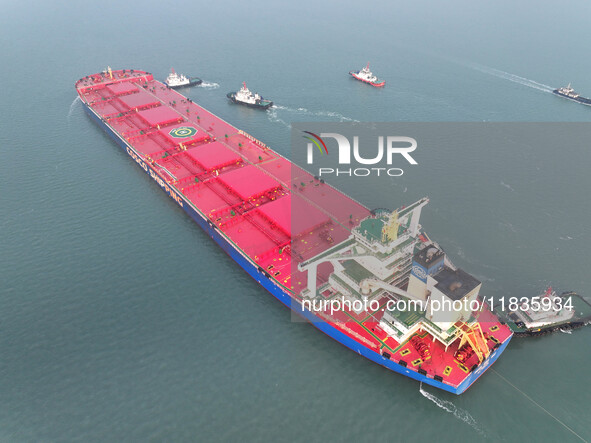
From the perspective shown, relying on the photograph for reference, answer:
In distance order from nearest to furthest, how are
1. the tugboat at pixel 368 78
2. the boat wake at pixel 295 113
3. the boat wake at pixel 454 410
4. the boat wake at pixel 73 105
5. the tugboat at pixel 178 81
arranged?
the boat wake at pixel 454 410
the boat wake at pixel 295 113
the boat wake at pixel 73 105
the tugboat at pixel 178 81
the tugboat at pixel 368 78

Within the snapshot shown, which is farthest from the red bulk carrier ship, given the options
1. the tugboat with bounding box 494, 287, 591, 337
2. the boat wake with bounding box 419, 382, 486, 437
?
the tugboat with bounding box 494, 287, 591, 337

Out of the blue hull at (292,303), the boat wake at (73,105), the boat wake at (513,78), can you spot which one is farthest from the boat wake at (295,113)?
the boat wake at (513,78)

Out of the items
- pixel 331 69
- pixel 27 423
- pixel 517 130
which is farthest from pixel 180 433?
pixel 331 69

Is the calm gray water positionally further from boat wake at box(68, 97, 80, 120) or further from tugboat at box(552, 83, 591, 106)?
tugboat at box(552, 83, 591, 106)

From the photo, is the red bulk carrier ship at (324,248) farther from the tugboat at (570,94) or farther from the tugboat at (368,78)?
the tugboat at (570,94)

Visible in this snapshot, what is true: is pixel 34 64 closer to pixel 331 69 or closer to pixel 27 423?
pixel 331 69

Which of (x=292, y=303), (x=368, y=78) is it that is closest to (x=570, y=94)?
(x=368, y=78)
